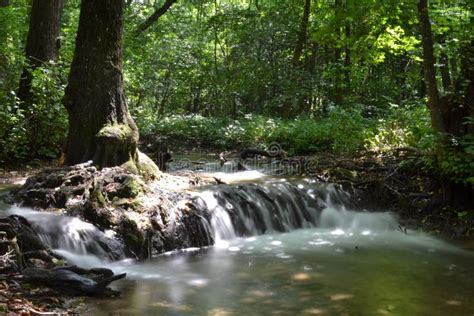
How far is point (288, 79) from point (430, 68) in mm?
11703

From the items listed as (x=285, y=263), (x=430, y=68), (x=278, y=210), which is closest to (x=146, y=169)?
(x=278, y=210)

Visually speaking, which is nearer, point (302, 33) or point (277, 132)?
point (277, 132)

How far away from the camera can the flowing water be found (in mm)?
5316

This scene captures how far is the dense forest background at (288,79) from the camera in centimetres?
917

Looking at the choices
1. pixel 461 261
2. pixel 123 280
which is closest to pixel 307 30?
pixel 461 261

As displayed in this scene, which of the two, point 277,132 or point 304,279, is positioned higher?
point 277,132

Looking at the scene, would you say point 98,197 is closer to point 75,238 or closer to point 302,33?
point 75,238

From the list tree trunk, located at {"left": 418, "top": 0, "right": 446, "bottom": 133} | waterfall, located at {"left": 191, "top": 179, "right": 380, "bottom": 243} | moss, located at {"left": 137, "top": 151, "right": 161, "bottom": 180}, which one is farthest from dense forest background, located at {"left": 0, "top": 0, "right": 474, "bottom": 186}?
moss, located at {"left": 137, "top": 151, "right": 161, "bottom": 180}

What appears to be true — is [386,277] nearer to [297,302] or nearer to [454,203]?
[297,302]

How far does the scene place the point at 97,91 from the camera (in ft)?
29.0

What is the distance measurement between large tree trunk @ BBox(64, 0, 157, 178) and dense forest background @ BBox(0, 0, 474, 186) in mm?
2242

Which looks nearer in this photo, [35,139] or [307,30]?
[35,139]

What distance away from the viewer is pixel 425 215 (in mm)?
9797

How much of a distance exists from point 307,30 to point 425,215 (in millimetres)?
13495
